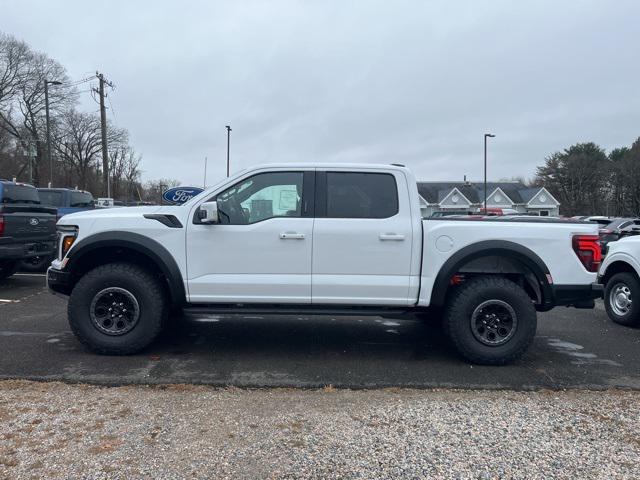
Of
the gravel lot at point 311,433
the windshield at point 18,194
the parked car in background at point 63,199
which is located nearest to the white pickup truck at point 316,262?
the gravel lot at point 311,433

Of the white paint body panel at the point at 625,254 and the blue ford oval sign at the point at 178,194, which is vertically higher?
the blue ford oval sign at the point at 178,194

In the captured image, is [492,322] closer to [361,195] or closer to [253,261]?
[361,195]

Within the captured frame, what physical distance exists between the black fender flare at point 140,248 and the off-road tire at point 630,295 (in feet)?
19.3

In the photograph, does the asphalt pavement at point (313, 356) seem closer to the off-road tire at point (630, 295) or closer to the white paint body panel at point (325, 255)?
the off-road tire at point (630, 295)

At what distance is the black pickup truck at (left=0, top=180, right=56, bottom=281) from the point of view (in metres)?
8.73

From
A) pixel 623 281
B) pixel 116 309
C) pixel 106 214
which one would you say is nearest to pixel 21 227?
pixel 106 214

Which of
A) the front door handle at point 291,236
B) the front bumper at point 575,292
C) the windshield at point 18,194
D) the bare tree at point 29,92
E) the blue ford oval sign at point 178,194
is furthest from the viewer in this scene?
the bare tree at point 29,92

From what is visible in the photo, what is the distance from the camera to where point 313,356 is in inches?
211

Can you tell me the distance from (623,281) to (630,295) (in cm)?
25

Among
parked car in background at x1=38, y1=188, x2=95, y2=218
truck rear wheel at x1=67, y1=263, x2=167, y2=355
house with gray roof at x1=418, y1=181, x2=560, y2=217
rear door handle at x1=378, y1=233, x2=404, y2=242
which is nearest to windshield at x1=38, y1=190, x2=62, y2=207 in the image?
parked car in background at x1=38, y1=188, x2=95, y2=218

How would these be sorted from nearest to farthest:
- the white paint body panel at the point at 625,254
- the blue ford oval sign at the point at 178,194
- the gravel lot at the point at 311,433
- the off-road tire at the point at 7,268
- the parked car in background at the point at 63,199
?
1. the gravel lot at the point at 311,433
2. the white paint body panel at the point at 625,254
3. the blue ford oval sign at the point at 178,194
4. the off-road tire at the point at 7,268
5. the parked car in background at the point at 63,199

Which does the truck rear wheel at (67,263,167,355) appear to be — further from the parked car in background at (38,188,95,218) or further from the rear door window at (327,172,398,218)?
the parked car in background at (38,188,95,218)

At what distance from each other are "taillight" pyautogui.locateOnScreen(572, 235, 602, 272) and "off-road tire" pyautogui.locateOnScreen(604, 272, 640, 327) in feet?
8.02

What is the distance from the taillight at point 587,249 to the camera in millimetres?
5133
